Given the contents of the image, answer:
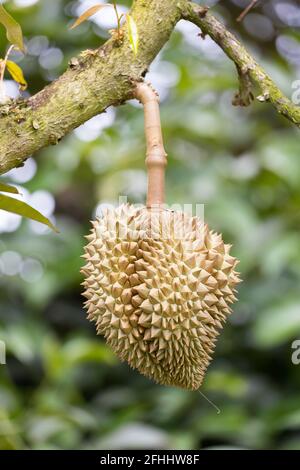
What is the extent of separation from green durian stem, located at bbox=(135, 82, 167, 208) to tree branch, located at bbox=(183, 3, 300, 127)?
0.41ft

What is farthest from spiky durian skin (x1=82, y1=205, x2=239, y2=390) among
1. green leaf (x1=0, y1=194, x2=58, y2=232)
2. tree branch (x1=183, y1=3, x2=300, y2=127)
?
tree branch (x1=183, y1=3, x2=300, y2=127)

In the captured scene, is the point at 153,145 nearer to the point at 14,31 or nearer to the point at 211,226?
the point at 14,31

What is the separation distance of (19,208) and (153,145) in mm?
230

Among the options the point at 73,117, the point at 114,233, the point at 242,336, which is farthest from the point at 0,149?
the point at 242,336

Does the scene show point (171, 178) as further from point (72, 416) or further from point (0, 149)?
point (0, 149)

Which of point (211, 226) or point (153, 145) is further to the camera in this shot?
point (211, 226)

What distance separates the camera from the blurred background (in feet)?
8.64

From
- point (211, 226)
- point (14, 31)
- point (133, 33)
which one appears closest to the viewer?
point (133, 33)

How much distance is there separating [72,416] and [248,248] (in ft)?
2.77

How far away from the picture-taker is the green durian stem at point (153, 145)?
1.13 metres

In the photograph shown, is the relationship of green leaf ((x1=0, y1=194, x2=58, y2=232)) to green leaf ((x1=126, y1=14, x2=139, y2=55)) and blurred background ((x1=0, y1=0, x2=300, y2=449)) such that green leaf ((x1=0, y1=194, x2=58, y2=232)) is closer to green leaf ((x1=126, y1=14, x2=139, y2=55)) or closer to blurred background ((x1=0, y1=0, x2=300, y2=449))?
green leaf ((x1=126, y1=14, x2=139, y2=55))

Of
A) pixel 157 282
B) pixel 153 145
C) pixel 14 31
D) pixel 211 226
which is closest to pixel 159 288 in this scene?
pixel 157 282

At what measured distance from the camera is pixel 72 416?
246 cm

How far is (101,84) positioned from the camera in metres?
1.11
